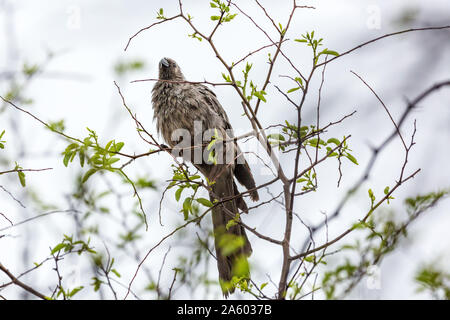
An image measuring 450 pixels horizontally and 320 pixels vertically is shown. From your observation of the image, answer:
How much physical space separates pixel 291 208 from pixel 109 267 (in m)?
1.35

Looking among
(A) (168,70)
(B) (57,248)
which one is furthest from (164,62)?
(B) (57,248)

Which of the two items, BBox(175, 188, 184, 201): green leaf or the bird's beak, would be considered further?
the bird's beak

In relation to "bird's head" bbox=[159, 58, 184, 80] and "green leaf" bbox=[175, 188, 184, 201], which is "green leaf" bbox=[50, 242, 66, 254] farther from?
"bird's head" bbox=[159, 58, 184, 80]

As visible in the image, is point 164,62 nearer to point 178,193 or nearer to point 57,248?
point 178,193

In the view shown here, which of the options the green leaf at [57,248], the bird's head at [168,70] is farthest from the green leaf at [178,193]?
the bird's head at [168,70]

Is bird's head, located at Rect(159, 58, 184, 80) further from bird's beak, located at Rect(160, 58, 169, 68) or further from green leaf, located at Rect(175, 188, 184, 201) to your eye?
green leaf, located at Rect(175, 188, 184, 201)

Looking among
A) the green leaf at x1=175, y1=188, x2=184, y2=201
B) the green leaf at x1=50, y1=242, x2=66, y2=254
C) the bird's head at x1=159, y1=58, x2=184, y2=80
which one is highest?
the bird's head at x1=159, y1=58, x2=184, y2=80

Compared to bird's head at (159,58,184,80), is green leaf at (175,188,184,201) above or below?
below

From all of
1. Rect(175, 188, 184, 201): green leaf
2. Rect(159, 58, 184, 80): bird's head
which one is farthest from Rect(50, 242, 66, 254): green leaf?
Rect(159, 58, 184, 80): bird's head

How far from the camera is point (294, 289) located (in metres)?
2.18

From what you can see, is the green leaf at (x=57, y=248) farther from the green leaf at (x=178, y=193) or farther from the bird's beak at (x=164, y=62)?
the bird's beak at (x=164, y=62)
